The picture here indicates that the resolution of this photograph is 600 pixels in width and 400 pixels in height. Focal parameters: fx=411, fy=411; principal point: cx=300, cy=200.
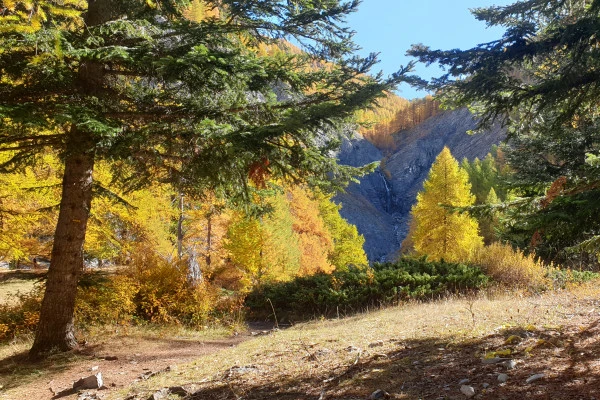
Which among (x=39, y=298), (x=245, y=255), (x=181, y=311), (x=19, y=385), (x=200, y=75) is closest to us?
(x=19, y=385)

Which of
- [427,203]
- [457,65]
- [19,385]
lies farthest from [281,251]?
[457,65]

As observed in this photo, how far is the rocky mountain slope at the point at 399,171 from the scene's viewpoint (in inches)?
3221

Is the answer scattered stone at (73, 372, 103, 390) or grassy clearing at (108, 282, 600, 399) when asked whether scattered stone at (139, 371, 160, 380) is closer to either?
Result: grassy clearing at (108, 282, 600, 399)

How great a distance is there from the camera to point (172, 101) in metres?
7.66

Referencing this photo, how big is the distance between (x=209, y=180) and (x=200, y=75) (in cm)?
182

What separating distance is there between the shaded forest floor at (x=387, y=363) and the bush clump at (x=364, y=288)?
14.4 ft

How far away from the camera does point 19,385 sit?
6238 mm

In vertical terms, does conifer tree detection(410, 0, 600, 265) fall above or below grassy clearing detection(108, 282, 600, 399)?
above

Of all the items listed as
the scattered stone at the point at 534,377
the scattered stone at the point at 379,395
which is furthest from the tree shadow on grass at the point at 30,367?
the scattered stone at the point at 534,377

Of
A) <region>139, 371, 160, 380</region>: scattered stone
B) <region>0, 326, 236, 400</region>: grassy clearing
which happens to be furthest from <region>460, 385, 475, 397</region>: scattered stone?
<region>0, 326, 236, 400</region>: grassy clearing

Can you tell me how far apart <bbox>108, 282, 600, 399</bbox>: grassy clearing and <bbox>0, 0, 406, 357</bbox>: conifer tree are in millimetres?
2868

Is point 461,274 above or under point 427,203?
under

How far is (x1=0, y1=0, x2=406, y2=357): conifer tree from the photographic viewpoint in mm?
5914

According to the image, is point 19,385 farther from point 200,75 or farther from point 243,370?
point 200,75
